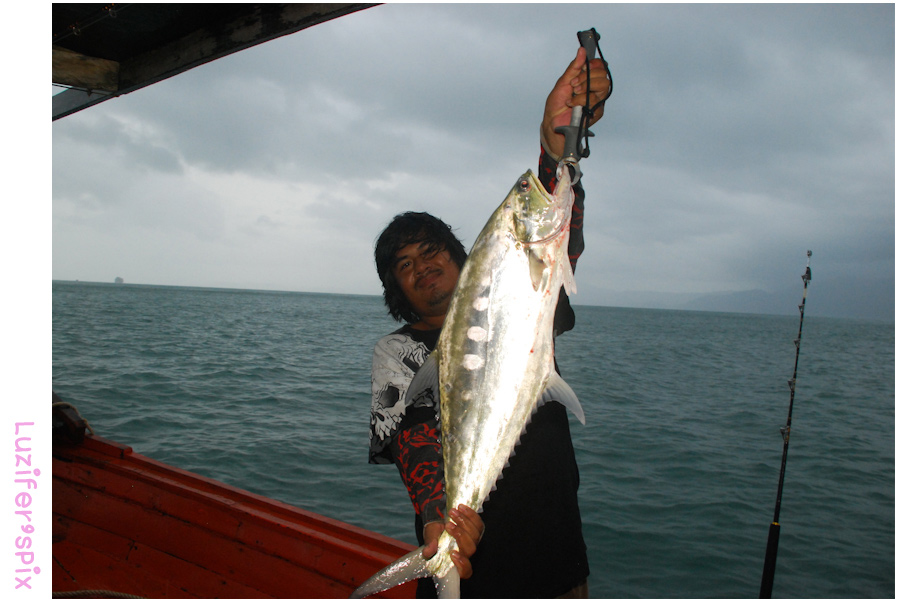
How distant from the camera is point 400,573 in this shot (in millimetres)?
2059

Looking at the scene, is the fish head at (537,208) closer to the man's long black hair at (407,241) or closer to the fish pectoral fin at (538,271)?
the fish pectoral fin at (538,271)

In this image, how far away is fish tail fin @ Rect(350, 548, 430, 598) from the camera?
2006 mm

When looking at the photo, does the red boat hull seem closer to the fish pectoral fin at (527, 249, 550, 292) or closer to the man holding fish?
the man holding fish

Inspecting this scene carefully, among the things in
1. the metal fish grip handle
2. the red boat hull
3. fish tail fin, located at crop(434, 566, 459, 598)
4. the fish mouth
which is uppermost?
the metal fish grip handle

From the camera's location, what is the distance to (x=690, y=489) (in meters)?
11.5

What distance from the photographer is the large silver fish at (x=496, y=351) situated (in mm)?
1899

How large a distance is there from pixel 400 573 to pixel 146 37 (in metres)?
4.84

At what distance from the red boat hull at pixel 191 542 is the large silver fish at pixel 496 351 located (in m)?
2.39

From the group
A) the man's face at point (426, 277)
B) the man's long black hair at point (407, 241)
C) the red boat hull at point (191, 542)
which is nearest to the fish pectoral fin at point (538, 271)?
the man's face at point (426, 277)

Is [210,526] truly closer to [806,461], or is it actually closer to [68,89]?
[68,89]

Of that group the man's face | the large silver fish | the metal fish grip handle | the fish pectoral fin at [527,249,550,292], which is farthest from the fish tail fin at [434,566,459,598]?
the metal fish grip handle

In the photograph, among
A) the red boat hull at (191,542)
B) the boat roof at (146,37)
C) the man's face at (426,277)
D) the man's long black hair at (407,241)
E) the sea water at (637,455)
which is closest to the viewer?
the man's face at (426,277)

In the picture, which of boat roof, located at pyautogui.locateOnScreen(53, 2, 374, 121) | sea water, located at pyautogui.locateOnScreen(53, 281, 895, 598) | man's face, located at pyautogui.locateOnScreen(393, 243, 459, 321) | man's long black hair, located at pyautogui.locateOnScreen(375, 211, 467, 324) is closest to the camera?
man's face, located at pyautogui.locateOnScreen(393, 243, 459, 321)

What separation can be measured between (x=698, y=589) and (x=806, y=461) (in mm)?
8433
